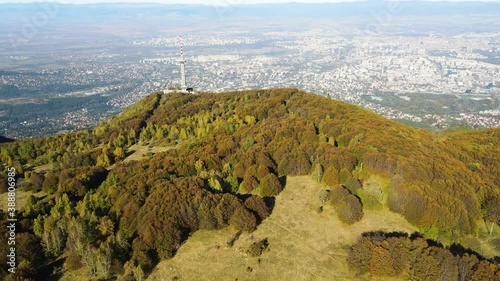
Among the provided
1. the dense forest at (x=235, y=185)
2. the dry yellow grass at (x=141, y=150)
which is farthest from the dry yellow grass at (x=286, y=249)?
the dry yellow grass at (x=141, y=150)

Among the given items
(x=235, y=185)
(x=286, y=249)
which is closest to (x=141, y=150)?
(x=235, y=185)

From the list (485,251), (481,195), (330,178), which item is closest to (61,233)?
(330,178)

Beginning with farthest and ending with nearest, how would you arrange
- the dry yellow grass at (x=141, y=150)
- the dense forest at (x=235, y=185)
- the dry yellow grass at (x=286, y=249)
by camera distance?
the dry yellow grass at (x=141, y=150), the dense forest at (x=235, y=185), the dry yellow grass at (x=286, y=249)

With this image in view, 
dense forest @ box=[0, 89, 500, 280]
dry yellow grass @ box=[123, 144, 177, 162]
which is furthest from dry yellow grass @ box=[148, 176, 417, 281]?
dry yellow grass @ box=[123, 144, 177, 162]

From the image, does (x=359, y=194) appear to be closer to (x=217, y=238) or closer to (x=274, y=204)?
(x=274, y=204)

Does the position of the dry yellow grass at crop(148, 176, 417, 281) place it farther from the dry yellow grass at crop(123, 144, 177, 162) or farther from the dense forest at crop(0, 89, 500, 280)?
the dry yellow grass at crop(123, 144, 177, 162)

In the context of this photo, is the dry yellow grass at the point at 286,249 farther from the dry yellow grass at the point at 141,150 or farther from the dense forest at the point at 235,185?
the dry yellow grass at the point at 141,150
